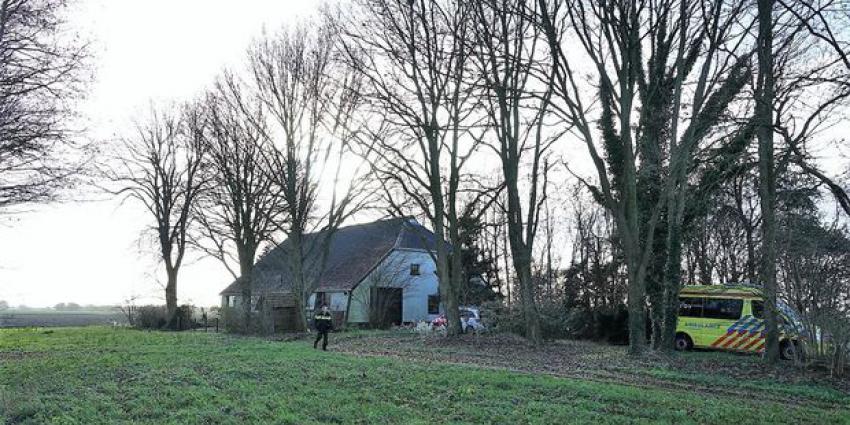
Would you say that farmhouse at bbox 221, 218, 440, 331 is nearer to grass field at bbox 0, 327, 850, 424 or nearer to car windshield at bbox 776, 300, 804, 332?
grass field at bbox 0, 327, 850, 424

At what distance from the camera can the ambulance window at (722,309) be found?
953 inches

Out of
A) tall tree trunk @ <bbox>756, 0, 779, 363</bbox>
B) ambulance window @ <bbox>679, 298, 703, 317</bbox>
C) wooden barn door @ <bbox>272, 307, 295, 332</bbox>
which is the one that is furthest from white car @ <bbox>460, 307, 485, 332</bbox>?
tall tree trunk @ <bbox>756, 0, 779, 363</bbox>

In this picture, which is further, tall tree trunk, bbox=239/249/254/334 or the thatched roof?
the thatched roof

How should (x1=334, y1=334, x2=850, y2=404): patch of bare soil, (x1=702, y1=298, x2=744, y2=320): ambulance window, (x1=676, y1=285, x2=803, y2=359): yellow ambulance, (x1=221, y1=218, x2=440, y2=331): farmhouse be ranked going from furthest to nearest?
(x1=221, y1=218, x2=440, y2=331): farmhouse < (x1=702, y1=298, x2=744, y2=320): ambulance window < (x1=676, y1=285, x2=803, y2=359): yellow ambulance < (x1=334, y1=334, x2=850, y2=404): patch of bare soil

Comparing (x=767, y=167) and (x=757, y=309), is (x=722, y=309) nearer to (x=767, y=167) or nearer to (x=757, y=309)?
(x=757, y=309)

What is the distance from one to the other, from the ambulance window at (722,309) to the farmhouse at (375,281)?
1506 centimetres

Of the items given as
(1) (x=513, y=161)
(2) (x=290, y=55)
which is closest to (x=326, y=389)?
(1) (x=513, y=161)

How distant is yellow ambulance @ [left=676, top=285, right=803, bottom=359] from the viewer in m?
23.6

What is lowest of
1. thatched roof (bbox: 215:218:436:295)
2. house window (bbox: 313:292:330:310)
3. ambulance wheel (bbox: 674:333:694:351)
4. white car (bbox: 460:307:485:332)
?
ambulance wheel (bbox: 674:333:694:351)

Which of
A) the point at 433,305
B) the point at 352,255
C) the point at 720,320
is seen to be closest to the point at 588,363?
the point at 720,320

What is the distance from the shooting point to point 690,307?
25672 mm

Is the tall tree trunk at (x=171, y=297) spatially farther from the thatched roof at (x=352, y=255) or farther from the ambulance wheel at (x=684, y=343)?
the ambulance wheel at (x=684, y=343)

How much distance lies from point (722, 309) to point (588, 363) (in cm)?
1107

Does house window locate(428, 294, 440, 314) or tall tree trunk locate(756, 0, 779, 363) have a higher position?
tall tree trunk locate(756, 0, 779, 363)
